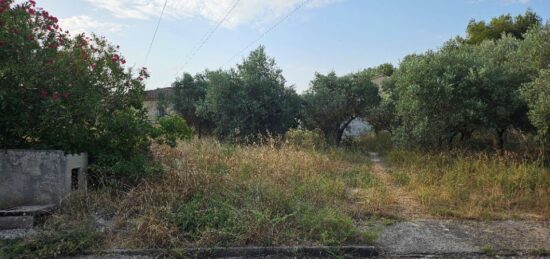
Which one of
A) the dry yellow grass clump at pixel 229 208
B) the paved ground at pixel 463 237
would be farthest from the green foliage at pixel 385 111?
the paved ground at pixel 463 237

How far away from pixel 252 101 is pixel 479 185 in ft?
26.0

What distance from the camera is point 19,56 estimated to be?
18.8ft

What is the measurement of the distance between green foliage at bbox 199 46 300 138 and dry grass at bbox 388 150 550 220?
18.0 feet

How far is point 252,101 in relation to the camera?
13.9m

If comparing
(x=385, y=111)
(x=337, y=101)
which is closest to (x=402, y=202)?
(x=385, y=111)

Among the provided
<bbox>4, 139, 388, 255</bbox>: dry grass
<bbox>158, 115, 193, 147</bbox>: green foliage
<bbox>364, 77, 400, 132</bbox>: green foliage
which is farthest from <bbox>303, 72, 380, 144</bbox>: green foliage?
<bbox>158, 115, 193, 147</bbox>: green foliage

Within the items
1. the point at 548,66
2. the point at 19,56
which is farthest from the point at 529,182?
the point at 19,56

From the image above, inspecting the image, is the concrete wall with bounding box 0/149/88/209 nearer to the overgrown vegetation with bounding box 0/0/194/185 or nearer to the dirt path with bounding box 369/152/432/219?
the overgrown vegetation with bounding box 0/0/194/185

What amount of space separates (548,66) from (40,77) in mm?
8945

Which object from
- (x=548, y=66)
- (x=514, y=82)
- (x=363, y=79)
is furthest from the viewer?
(x=363, y=79)

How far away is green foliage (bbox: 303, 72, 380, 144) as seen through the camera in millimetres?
14078

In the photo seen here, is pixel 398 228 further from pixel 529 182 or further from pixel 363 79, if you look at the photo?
pixel 363 79

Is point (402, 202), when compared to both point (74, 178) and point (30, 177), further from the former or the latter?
point (30, 177)

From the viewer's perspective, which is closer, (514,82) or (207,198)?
(207,198)
